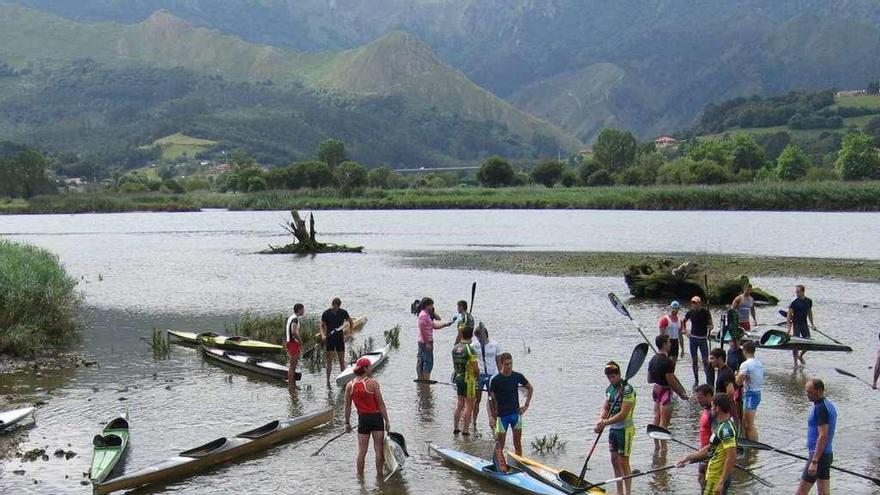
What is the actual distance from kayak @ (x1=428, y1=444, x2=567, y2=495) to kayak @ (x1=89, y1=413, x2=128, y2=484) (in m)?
5.60

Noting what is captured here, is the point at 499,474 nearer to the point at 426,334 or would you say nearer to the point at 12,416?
the point at 426,334

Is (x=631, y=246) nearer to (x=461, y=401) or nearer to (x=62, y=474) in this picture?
(x=461, y=401)

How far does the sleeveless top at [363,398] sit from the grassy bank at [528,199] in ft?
293

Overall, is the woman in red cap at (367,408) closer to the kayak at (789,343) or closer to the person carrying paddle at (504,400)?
the person carrying paddle at (504,400)

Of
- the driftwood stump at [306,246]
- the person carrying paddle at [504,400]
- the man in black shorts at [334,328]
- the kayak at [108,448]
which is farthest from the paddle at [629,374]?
the driftwood stump at [306,246]

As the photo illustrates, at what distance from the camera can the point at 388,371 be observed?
2455cm

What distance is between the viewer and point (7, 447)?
58.5 ft

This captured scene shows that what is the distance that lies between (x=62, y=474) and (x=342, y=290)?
27.3m

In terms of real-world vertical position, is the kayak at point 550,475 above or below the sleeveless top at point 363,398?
below

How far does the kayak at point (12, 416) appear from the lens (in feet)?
61.1

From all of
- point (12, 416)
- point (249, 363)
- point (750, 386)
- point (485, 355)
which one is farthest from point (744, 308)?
point (12, 416)

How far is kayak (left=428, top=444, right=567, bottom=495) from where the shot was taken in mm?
14672

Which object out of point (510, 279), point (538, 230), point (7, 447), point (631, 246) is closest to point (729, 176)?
point (538, 230)

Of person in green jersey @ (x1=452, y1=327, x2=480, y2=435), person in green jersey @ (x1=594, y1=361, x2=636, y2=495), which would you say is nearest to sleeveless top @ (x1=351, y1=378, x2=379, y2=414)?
person in green jersey @ (x1=452, y1=327, x2=480, y2=435)
